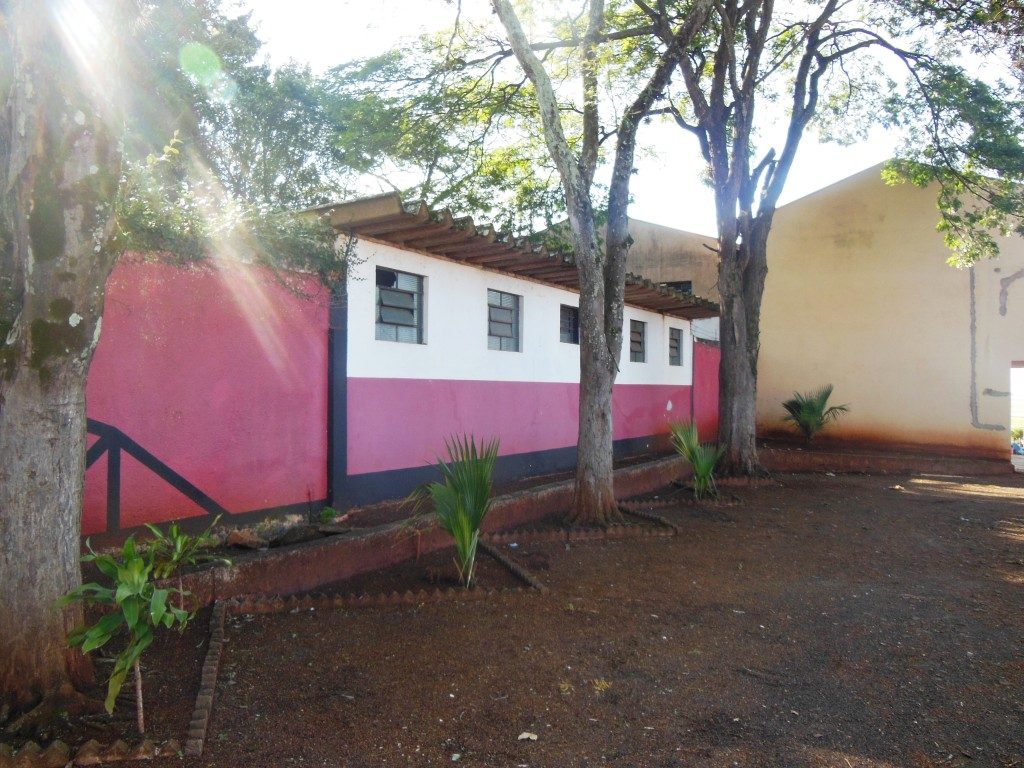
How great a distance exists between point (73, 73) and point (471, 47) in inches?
225

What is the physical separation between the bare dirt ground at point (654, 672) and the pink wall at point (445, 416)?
211cm

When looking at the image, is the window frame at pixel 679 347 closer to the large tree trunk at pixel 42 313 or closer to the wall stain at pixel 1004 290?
the wall stain at pixel 1004 290

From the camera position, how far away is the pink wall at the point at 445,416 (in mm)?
7109

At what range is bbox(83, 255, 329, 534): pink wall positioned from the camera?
191 inches

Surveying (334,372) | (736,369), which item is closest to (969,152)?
(736,369)

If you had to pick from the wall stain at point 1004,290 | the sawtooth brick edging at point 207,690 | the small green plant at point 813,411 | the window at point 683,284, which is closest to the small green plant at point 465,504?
the sawtooth brick edging at point 207,690

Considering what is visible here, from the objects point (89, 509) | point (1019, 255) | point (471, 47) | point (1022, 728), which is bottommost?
point (1022, 728)

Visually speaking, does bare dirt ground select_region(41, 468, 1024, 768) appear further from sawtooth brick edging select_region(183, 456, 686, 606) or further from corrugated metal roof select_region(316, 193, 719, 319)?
corrugated metal roof select_region(316, 193, 719, 319)

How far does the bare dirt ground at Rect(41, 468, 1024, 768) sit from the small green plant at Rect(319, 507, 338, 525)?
67.2 inches

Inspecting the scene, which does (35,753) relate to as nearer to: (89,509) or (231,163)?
(89,509)

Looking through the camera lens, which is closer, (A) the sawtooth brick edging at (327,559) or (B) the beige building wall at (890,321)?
(A) the sawtooth brick edging at (327,559)

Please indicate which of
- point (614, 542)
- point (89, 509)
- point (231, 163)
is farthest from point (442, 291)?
point (231, 163)

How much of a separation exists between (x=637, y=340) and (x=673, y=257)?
16.7ft

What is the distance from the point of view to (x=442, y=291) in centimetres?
808
